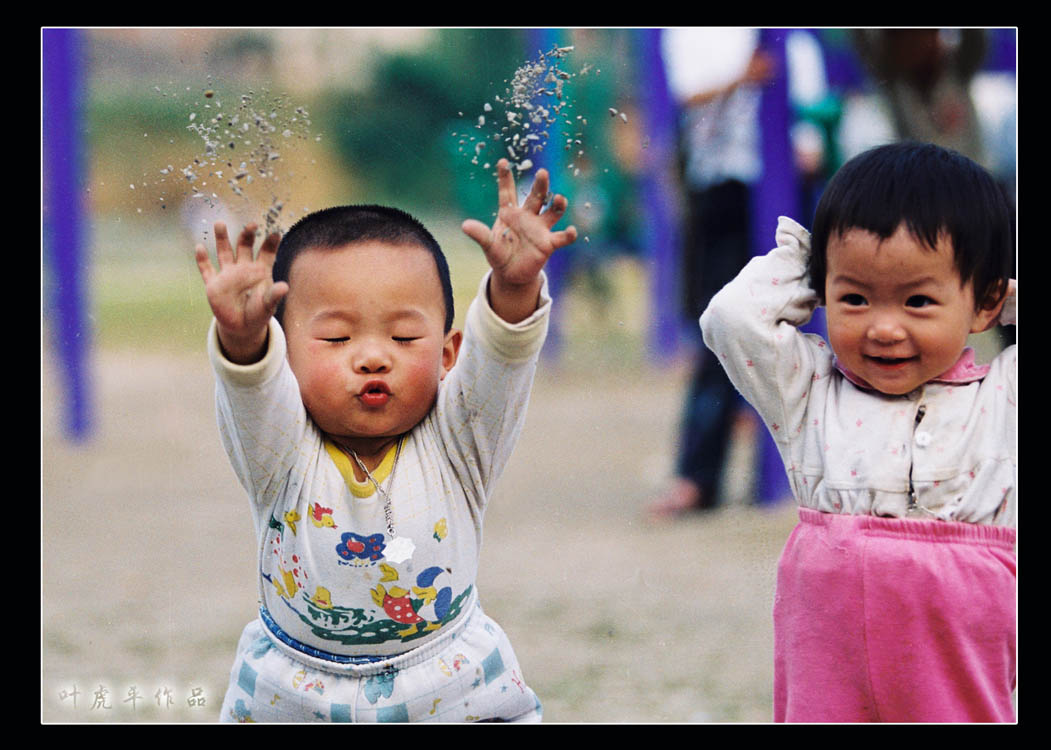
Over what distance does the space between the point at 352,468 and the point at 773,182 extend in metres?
1.98

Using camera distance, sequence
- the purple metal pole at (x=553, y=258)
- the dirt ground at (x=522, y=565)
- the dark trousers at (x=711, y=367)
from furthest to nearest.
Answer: the purple metal pole at (x=553, y=258)
the dark trousers at (x=711, y=367)
the dirt ground at (x=522, y=565)

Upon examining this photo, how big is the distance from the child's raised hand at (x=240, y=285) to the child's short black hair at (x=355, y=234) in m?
0.20

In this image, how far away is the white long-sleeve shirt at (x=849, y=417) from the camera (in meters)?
2.03

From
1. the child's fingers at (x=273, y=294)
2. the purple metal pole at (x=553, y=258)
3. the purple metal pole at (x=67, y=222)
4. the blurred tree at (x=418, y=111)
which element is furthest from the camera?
the purple metal pole at (x=67, y=222)

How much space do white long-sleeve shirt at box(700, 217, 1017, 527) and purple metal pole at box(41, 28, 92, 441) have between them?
2660 millimetres

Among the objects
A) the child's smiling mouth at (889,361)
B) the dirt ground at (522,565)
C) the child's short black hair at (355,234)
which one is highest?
the child's short black hair at (355,234)

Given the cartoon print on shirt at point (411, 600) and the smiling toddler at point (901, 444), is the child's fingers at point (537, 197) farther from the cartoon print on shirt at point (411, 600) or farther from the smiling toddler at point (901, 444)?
the cartoon print on shirt at point (411, 600)

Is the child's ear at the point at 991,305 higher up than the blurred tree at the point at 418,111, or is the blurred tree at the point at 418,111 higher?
the blurred tree at the point at 418,111

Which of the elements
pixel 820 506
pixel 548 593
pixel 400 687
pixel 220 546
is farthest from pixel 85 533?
pixel 820 506

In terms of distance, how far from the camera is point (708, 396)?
3770mm

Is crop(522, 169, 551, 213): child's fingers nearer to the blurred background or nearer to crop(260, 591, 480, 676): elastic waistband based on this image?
the blurred background

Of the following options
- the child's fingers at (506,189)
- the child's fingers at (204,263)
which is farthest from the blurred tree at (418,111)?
the child's fingers at (204,263)

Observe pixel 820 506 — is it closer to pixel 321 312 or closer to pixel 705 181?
pixel 321 312

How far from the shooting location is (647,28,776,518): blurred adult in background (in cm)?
335
